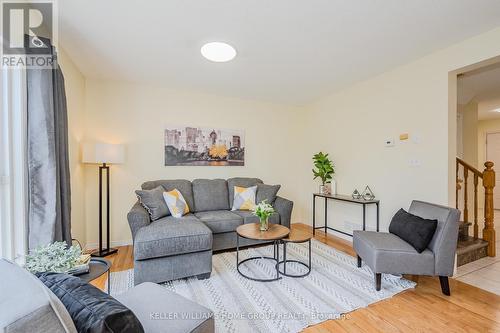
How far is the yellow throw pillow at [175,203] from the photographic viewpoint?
3.10m

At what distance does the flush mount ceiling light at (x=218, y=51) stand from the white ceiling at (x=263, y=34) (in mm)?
60

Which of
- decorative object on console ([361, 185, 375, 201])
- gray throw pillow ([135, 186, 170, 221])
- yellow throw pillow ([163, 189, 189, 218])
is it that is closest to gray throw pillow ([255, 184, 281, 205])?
yellow throw pillow ([163, 189, 189, 218])

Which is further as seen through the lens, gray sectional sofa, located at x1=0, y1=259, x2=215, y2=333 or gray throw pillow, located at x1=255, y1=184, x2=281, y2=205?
gray throw pillow, located at x1=255, y1=184, x2=281, y2=205

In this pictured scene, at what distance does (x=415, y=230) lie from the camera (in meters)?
2.25

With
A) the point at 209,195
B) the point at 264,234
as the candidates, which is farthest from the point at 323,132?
the point at 264,234

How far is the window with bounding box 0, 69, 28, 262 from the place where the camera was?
5.60 feet

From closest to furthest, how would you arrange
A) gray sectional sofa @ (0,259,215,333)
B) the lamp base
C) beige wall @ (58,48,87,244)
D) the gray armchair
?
1. gray sectional sofa @ (0,259,215,333)
2. the gray armchair
3. beige wall @ (58,48,87,244)
4. the lamp base

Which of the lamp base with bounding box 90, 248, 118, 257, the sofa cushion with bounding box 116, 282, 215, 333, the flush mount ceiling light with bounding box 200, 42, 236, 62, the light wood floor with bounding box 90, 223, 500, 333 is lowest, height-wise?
the light wood floor with bounding box 90, 223, 500, 333

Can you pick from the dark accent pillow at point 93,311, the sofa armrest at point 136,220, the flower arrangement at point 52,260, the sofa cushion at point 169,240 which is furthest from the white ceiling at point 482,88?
the flower arrangement at point 52,260

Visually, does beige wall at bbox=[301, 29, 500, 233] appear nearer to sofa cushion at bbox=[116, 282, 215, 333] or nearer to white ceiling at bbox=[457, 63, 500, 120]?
white ceiling at bbox=[457, 63, 500, 120]

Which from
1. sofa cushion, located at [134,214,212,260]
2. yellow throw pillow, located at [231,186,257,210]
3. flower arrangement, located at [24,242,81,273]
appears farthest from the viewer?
yellow throw pillow, located at [231,186,257,210]

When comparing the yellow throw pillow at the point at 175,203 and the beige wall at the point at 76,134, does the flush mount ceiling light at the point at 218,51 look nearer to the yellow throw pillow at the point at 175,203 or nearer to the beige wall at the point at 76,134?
the beige wall at the point at 76,134

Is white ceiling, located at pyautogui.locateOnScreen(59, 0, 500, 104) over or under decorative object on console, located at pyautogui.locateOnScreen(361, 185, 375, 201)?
over

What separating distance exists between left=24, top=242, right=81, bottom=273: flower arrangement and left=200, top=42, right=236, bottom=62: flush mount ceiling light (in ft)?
6.69
